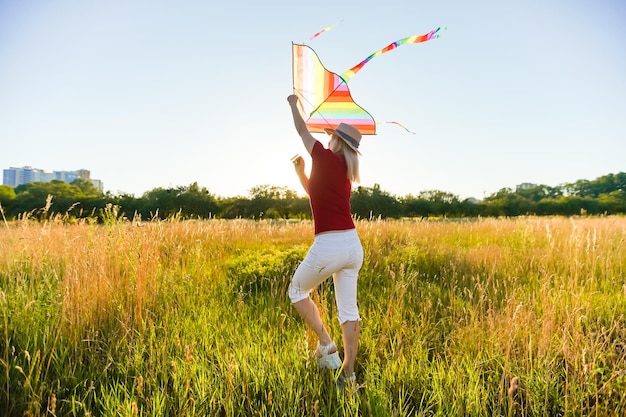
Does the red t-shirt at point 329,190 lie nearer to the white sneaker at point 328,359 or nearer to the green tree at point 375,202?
the white sneaker at point 328,359

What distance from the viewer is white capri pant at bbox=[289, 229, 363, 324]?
278 cm

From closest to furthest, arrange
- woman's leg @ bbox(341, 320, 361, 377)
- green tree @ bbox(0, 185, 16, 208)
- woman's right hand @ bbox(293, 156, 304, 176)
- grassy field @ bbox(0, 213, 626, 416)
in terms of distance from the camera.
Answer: grassy field @ bbox(0, 213, 626, 416) < woman's leg @ bbox(341, 320, 361, 377) < woman's right hand @ bbox(293, 156, 304, 176) < green tree @ bbox(0, 185, 16, 208)

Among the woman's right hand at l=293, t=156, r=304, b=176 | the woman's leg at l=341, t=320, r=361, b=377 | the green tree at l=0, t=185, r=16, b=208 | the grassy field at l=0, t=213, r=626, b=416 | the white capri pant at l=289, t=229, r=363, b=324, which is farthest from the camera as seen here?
the green tree at l=0, t=185, r=16, b=208

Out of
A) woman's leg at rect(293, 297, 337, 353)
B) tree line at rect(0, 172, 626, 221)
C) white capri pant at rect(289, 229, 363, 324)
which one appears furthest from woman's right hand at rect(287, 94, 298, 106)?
tree line at rect(0, 172, 626, 221)

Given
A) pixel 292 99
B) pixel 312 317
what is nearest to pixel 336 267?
pixel 312 317

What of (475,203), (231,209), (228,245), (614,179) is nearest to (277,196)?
(231,209)

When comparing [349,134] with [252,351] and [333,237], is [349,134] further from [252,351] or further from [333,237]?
[252,351]

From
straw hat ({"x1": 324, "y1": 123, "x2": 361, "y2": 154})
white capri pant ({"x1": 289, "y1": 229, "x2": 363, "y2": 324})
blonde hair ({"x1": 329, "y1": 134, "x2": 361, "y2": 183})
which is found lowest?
white capri pant ({"x1": 289, "y1": 229, "x2": 363, "y2": 324})

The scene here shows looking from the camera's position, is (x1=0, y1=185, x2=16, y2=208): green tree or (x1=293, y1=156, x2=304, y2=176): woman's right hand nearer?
(x1=293, y1=156, x2=304, y2=176): woman's right hand

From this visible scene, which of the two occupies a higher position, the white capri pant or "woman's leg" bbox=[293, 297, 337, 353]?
the white capri pant

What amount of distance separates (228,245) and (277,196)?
1670 inches

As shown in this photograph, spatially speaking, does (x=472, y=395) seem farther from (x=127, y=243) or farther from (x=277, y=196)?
(x=277, y=196)

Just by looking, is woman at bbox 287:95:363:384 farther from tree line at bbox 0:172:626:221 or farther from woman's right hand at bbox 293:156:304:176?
tree line at bbox 0:172:626:221

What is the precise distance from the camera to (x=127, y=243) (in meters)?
4.43
